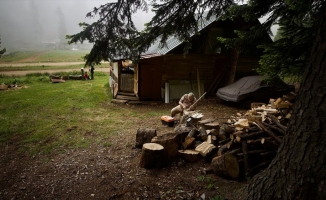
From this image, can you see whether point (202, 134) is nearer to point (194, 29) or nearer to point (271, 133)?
point (271, 133)

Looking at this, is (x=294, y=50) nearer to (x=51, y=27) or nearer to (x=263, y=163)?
(x=263, y=163)

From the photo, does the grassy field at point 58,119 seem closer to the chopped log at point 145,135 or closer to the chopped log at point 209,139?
the chopped log at point 145,135

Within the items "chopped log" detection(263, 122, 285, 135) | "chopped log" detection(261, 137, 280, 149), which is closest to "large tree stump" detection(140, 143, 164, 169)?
"chopped log" detection(261, 137, 280, 149)

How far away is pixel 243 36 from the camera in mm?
5484

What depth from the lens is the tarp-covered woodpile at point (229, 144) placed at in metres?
4.34

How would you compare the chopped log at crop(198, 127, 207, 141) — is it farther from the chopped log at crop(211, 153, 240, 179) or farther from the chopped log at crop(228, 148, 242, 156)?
the chopped log at crop(211, 153, 240, 179)

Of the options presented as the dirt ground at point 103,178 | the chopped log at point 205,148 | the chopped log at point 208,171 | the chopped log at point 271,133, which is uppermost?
the chopped log at point 271,133

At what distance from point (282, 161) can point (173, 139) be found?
289 cm

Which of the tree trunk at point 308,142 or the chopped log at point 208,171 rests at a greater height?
the tree trunk at point 308,142

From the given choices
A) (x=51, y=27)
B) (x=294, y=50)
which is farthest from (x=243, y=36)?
(x=51, y=27)

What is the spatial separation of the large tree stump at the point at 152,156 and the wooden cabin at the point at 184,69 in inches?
300

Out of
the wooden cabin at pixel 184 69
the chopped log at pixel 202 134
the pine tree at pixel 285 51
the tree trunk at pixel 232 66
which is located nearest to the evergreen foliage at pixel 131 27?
the pine tree at pixel 285 51

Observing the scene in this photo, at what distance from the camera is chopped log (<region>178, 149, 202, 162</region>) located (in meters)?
5.11

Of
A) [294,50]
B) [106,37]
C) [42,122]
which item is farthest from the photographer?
[42,122]
